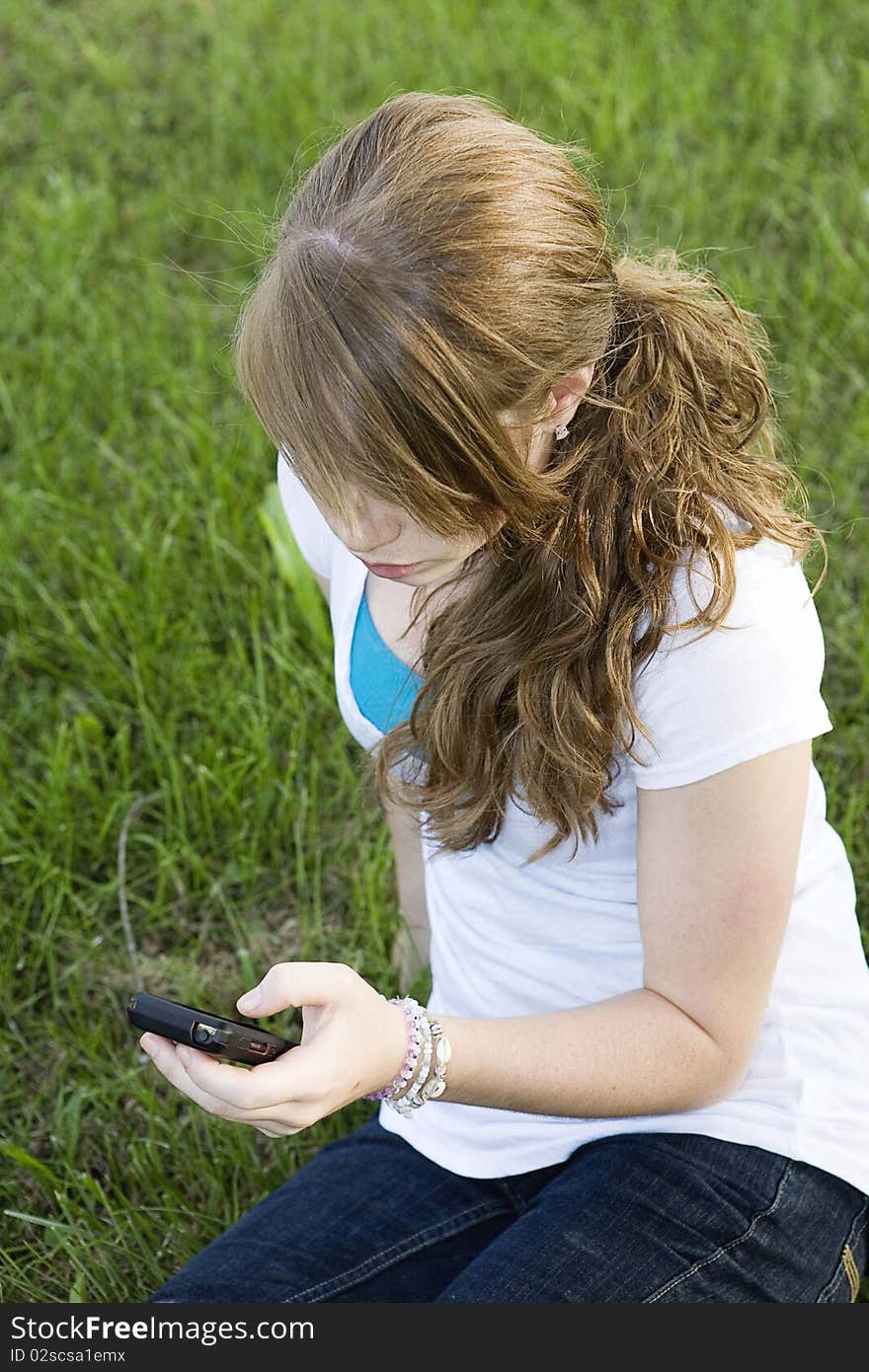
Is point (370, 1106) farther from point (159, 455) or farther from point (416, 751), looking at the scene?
point (159, 455)

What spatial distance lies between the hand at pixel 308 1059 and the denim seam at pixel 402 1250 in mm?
331

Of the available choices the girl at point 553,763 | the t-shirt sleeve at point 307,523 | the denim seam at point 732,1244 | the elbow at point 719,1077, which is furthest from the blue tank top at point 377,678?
the denim seam at point 732,1244

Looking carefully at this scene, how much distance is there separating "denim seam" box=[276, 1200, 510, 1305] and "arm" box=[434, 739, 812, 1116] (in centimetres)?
23

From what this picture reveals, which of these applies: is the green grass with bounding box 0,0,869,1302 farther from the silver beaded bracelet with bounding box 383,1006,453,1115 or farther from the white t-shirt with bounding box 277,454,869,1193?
the silver beaded bracelet with bounding box 383,1006,453,1115

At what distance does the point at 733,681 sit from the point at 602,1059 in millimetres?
418

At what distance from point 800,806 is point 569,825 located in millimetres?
237

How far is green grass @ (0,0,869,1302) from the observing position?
2.09 m

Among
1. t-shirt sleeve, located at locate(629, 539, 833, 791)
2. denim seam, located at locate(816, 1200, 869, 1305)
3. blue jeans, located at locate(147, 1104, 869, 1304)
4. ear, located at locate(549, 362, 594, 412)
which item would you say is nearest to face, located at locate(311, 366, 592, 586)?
ear, located at locate(549, 362, 594, 412)

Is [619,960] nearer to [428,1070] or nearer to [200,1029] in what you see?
[428,1070]

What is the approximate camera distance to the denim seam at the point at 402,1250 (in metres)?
1.56

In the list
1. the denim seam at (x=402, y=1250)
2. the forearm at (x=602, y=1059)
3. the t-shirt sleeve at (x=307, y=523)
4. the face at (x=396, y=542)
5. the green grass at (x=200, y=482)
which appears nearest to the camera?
the face at (x=396, y=542)

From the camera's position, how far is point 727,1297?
4.82 feet

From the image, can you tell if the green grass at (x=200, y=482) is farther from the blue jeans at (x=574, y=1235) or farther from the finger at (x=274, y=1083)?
the finger at (x=274, y=1083)

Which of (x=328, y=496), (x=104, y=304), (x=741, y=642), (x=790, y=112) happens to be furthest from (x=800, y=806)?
(x=790, y=112)
